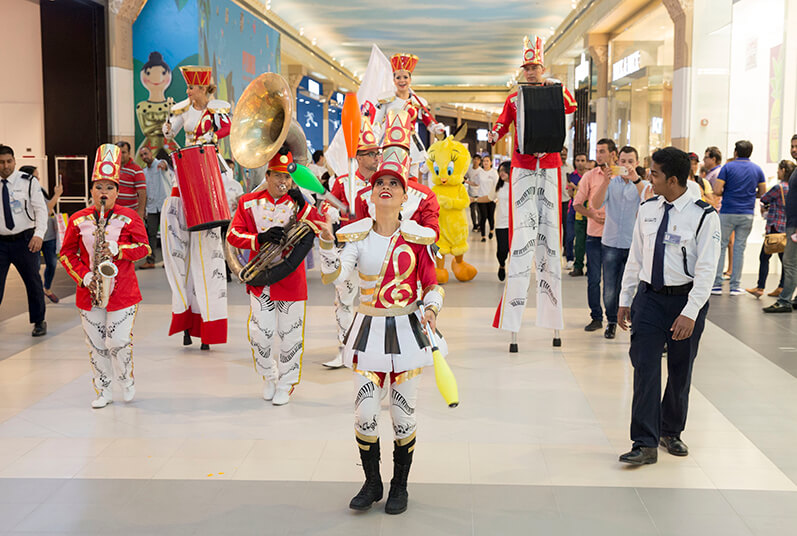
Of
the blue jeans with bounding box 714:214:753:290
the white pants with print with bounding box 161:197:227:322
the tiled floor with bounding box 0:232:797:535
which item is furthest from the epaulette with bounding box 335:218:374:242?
the blue jeans with bounding box 714:214:753:290

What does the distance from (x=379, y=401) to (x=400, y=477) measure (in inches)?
15.0

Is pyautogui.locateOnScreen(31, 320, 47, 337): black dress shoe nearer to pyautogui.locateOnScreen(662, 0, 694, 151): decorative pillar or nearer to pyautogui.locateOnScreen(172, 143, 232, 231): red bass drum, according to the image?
pyautogui.locateOnScreen(172, 143, 232, 231): red bass drum

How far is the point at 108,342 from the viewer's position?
5.46 m

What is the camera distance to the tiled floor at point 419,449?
3.78 m

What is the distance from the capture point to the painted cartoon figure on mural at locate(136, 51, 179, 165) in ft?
44.2

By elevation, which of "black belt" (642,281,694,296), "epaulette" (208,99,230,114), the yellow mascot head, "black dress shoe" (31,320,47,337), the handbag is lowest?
"black dress shoe" (31,320,47,337)

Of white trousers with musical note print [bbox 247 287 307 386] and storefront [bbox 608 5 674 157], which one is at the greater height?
storefront [bbox 608 5 674 157]

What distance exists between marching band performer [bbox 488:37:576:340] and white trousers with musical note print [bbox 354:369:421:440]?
11.1ft

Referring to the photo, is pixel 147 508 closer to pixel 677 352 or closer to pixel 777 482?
pixel 677 352

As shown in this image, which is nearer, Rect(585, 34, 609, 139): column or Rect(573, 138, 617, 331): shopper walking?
Rect(573, 138, 617, 331): shopper walking

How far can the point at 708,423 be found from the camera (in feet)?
17.0

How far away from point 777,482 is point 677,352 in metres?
0.81

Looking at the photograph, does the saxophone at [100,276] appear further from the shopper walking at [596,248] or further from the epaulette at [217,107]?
the shopper walking at [596,248]

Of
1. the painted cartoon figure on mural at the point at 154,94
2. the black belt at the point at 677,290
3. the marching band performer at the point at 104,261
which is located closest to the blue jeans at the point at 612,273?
the black belt at the point at 677,290
